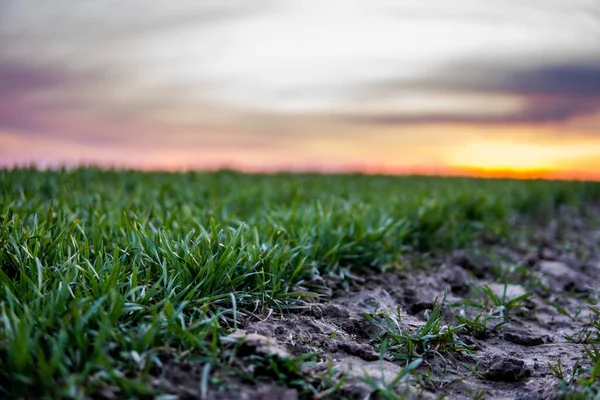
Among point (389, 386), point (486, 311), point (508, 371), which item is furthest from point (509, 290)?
point (389, 386)

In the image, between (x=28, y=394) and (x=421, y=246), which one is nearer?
(x=28, y=394)

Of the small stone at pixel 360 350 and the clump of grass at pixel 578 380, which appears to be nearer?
the clump of grass at pixel 578 380

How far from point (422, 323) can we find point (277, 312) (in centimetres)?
72

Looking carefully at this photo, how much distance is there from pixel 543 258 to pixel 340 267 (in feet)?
7.73

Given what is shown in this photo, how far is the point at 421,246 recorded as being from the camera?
4270mm

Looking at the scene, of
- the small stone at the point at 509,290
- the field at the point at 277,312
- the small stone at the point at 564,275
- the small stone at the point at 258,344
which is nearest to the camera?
the field at the point at 277,312

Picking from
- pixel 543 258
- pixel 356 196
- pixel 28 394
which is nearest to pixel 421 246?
pixel 543 258

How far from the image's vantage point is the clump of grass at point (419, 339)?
2285mm

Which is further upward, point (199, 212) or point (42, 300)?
point (199, 212)

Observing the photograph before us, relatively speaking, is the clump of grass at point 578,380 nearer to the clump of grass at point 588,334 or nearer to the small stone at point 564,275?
the clump of grass at point 588,334

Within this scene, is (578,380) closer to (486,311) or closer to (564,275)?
(486,311)

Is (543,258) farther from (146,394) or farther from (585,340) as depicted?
(146,394)

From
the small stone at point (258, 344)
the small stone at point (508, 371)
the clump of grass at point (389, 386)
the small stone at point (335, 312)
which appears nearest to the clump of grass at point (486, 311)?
the small stone at point (508, 371)

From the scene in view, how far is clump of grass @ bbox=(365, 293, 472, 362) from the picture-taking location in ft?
7.50
